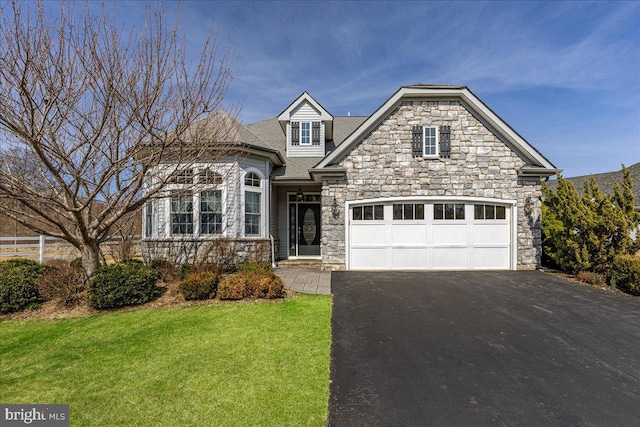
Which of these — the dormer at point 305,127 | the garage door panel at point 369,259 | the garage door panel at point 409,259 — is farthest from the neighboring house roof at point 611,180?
the dormer at point 305,127

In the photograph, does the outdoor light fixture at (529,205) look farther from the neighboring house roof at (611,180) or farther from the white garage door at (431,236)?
the neighboring house roof at (611,180)

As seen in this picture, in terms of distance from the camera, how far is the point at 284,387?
3385 millimetres

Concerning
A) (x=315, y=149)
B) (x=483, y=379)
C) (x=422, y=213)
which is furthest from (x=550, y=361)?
(x=315, y=149)

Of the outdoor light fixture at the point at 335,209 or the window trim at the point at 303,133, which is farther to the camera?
the window trim at the point at 303,133

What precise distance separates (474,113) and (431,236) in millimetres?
4636

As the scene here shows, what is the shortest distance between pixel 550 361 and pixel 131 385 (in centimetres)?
563

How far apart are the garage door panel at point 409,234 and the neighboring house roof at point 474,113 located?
3.34m

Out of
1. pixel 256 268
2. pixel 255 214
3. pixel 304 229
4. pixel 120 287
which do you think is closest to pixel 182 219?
pixel 255 214

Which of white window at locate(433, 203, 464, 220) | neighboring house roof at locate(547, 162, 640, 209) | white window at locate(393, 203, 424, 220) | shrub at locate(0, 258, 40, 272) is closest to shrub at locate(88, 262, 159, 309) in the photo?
shrub at locate(0, 258, 40, 272)

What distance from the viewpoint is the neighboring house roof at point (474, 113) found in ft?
32.7

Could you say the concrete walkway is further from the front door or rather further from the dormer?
the dormer

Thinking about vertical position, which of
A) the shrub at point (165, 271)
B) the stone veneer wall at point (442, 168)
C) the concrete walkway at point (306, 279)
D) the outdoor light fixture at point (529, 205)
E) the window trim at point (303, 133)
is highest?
the window trim at point (303, 133)

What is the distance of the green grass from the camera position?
9.91 ft

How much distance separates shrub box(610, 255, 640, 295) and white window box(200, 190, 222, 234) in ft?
39.7
